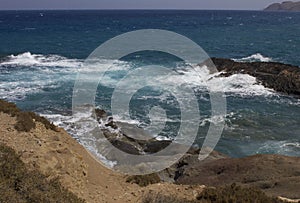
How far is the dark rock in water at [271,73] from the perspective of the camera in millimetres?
30578

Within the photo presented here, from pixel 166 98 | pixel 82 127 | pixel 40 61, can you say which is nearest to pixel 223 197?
pixel 82 127

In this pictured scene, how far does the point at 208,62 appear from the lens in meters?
40.5

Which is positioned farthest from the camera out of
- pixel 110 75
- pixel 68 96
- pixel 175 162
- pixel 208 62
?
pixel 208 62

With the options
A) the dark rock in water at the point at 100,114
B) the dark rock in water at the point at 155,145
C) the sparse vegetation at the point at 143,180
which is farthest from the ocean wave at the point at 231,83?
the sparse vegetation at the point at 143,180

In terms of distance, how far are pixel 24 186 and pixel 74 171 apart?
7.80 ft

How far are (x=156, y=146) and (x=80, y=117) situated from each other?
19.9 ft

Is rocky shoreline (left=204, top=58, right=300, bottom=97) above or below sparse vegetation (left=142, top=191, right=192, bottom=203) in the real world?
below

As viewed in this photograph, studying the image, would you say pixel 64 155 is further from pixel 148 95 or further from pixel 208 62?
pixel 208 62

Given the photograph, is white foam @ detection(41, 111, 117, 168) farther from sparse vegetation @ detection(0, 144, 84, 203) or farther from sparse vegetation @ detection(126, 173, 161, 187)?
sparse vegetation @ detection(0, 144, 84, 203)

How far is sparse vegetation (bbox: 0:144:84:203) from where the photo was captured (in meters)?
6.69

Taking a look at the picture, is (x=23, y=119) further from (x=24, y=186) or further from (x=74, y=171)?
(x=24, y=186)

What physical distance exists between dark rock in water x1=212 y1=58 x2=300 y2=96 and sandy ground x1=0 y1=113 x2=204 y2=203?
78.8 ft

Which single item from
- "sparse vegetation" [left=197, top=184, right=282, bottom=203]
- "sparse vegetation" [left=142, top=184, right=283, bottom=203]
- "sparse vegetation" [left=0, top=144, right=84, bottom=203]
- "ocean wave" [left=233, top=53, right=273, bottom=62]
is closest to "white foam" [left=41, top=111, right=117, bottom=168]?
"sparse vegetation" [left=142, top=184, right=283, bottom=203]

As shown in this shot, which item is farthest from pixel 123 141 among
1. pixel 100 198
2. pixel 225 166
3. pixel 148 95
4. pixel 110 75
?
pixel 110 75
